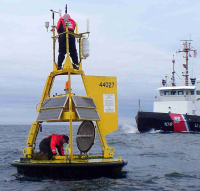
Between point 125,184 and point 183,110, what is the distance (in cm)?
2588

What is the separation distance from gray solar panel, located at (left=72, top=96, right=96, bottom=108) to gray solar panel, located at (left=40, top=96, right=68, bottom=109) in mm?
306

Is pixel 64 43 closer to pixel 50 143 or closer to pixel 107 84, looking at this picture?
pixel 107 84

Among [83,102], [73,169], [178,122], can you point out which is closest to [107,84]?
[83,102]

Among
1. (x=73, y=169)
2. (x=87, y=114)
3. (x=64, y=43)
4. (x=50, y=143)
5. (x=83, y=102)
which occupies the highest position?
(x=64, y=43)

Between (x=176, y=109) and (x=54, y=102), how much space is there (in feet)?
83.3

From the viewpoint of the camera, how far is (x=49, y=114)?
1057 cm

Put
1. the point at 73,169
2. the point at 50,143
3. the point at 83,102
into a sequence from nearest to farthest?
the point at 73,169 < the point at 83,102 < the point at 50,143

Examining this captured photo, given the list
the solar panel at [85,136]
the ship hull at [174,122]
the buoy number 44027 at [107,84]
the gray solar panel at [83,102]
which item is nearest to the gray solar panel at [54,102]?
the gray solar panel at [83,102]

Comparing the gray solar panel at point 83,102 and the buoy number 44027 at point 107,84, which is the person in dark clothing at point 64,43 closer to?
the buoy number 44027 at point 107,84

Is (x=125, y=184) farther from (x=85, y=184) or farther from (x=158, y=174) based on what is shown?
(x=158, y=174)

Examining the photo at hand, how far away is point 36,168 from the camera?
392 inches

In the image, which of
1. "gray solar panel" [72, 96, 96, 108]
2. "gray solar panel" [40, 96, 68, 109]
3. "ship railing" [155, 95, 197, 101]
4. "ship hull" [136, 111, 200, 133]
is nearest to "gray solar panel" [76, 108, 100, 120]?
"gray solar panel" [72, 96, 96, 108]

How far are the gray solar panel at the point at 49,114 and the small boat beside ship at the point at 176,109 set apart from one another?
22.5 metres

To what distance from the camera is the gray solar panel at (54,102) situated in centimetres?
1045
